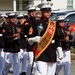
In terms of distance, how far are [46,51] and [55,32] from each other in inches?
16.1

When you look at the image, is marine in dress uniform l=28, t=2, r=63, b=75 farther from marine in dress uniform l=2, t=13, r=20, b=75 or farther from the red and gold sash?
marine in dress uniform l=2, t=13, r=20, b=75

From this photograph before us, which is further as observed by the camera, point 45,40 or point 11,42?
point 11,42

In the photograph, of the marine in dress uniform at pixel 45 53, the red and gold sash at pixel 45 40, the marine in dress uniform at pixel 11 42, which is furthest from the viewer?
the marine in dress uniform at pixel 11 42

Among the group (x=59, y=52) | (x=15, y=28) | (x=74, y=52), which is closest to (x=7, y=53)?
(x=15, y=28)

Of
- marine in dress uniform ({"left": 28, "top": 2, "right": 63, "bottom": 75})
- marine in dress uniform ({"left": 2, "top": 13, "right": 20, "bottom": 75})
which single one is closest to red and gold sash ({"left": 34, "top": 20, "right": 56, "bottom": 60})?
marine in dress uniform ({"left": 28, "top": 2, "right": 63, "bottom": 75})

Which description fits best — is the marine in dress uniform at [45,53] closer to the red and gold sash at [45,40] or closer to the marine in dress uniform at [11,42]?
the red and gold sash at [45,40]

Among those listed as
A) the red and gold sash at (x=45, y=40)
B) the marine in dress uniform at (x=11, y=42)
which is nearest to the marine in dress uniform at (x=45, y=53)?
the red and gold sash at (x=45, y=40)

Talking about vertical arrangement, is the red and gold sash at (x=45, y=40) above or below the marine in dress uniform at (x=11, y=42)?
above

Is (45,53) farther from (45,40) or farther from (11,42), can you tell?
(11,42)

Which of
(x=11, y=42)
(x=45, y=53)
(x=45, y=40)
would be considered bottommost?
(x=11, y=42)

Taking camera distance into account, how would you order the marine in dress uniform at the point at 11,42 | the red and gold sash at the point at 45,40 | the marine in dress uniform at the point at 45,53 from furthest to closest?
the marine in dress uniform at the point at 11,42
the red and gold sash at the point at 45,40
the marine in dress uniform at the point at 45,53

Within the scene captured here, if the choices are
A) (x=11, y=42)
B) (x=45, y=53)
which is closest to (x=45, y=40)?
(x=45, y=53)

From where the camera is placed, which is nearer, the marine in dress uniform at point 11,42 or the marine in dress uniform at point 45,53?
the marine in dress uniform at point 45,53

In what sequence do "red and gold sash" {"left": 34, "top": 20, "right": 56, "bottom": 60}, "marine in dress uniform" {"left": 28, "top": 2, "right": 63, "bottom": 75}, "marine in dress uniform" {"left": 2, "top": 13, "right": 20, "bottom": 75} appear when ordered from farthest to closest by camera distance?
"marine in dress uniform" {"left": 2, "top": 13, "right": 20, "bottom": 75}, "red and gold sash" {"left": 34, "top": 20, "right": 56, "bottom": 60}, "marine in dress uniform" {"left": 28, "top": 2, "right": 63, "bottom": 75}
